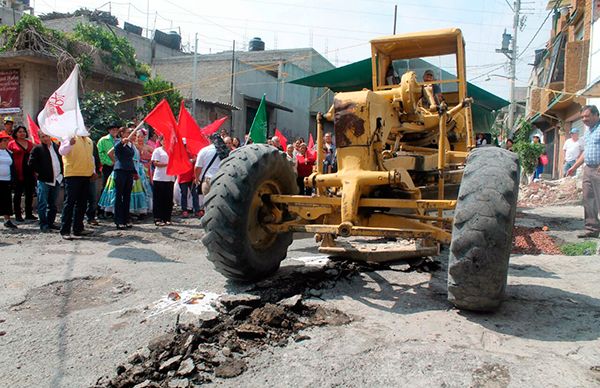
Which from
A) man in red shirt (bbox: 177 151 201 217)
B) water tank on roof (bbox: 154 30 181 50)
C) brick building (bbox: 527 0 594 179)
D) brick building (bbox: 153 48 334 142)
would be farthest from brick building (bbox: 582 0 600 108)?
water tank on roof (bbox: 154 30 181 50)

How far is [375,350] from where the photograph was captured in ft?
10.1

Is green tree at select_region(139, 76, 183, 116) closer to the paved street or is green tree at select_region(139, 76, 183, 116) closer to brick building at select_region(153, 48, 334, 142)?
brick building at select_region(153, 48, 334, 142)

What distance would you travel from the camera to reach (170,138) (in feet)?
30.1

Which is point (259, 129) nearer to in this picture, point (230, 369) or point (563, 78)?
point (230, 369)

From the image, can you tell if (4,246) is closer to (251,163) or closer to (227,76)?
(251,163)

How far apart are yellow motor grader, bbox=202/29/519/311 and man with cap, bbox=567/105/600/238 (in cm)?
296

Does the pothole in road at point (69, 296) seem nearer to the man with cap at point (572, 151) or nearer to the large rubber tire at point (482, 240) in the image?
the large rubber tire at point (482, 240)

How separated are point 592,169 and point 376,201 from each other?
4938mm

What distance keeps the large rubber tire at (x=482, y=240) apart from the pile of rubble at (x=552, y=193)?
10746 millimetres

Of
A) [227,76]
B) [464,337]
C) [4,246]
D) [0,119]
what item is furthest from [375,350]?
[227,76]

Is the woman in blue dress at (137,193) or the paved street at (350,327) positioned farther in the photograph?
the woman in blue dress at (137,193)

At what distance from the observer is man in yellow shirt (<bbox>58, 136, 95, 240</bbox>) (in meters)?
7.32

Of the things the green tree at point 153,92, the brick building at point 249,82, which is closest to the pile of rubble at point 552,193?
the brick building at point 249,82

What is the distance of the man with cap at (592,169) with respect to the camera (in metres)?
7.22
